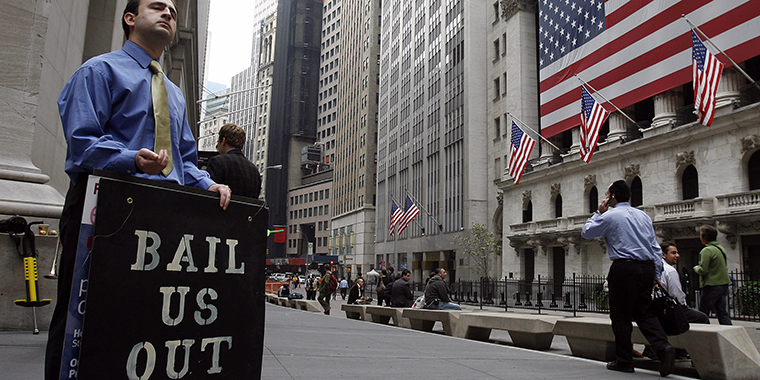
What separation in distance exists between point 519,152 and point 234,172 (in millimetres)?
27325

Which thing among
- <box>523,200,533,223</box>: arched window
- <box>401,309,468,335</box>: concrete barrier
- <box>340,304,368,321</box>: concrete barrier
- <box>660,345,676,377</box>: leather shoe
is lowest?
<box>340,304,368,321</box>: concrete barrier

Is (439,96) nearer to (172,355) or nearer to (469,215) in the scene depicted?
(469,215)

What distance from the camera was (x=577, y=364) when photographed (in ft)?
19.1

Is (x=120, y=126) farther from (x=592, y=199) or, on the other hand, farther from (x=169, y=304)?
(x=592, y=199)

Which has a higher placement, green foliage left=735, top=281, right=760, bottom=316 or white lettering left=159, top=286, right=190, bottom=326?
white lettering left=159, top=286, right=190, bottom=326

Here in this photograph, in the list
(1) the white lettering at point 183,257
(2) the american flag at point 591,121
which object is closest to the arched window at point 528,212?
(2) the american flag at point 591,121

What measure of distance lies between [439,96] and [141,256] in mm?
55101

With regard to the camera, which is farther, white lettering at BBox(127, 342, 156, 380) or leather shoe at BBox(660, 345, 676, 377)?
leather shoe at BBox(660, 345, 676, 377)

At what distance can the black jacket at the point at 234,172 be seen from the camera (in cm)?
446

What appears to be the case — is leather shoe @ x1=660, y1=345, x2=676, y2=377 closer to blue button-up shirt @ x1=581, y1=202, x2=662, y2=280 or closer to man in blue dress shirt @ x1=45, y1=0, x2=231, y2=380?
blue button-up shirt @ x1=581, y1=202, x2=662, y2=280

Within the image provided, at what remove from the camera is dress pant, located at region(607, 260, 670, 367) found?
5121mm

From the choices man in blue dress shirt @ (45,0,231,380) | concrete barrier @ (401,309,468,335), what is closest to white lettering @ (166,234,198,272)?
man in blue dress shirt @ (45,0,231,380)

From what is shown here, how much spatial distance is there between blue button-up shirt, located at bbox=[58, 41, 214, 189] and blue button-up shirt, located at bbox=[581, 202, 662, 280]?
4087mm

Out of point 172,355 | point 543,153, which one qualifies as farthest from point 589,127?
point 172,355
